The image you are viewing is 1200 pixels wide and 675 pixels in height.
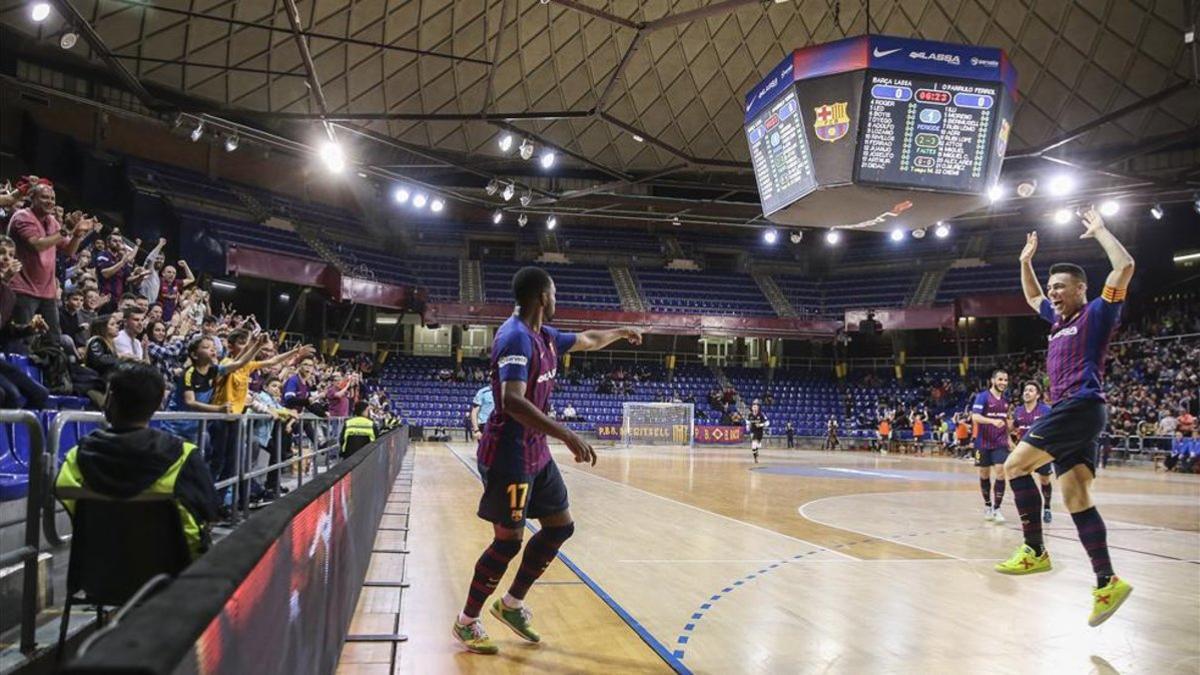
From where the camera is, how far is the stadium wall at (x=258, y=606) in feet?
3.11

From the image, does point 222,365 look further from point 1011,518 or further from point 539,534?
point 1011,518

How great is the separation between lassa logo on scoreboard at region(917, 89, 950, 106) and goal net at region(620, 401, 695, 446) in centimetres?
1936

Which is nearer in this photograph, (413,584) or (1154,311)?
(413,584)

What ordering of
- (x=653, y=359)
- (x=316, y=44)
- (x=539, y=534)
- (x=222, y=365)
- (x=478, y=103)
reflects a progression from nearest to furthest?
(x=539, y=534) → (x=222, y=365) → (x=316, y=44) → (x=478, y=103) → (x=653, y=359)

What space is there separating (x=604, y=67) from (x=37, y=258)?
22.6 metres

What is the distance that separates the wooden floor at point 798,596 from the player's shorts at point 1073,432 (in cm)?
95

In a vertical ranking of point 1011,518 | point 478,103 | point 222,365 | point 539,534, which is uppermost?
point 478,103

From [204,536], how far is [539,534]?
5.61 ft

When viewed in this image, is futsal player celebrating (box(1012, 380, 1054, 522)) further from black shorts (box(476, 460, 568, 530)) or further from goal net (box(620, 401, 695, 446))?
goal net (box(620, 401, 695, 446))

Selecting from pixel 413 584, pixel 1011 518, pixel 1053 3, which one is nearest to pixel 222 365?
pixel 413 584

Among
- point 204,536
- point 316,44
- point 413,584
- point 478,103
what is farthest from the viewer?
point 478,103

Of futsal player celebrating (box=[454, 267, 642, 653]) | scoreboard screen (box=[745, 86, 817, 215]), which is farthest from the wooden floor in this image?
scoreboard screen (box=[745, 86, 817, 215])

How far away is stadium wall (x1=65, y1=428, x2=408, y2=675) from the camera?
948mm

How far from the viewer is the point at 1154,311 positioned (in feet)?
99.0
